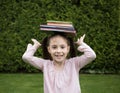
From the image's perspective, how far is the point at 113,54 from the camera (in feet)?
30.7

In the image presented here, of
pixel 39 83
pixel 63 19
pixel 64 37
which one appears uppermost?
pixel 64 37

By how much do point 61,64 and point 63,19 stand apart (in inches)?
216

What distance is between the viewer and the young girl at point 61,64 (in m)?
3.65

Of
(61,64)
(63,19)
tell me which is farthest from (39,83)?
(61,64)

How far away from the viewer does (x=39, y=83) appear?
814 cm

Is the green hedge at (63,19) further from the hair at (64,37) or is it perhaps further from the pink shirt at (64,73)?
the pink shirt at (64,73)

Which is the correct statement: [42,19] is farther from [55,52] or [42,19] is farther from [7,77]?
[55,52]

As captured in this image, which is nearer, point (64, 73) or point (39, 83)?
point (64, 73)

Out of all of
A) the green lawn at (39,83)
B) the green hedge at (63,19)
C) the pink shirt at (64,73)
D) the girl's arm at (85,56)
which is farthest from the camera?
the green hedge at (63,19)

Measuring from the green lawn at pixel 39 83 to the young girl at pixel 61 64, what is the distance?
364cm

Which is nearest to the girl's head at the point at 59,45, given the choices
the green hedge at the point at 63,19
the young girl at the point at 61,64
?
the young girl at the point at 61,64

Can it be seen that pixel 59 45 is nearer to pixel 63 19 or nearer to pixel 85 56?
pixel 85 56

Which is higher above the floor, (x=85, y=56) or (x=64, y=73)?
(x=85, y=56)

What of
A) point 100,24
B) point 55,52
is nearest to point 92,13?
point 100,24
